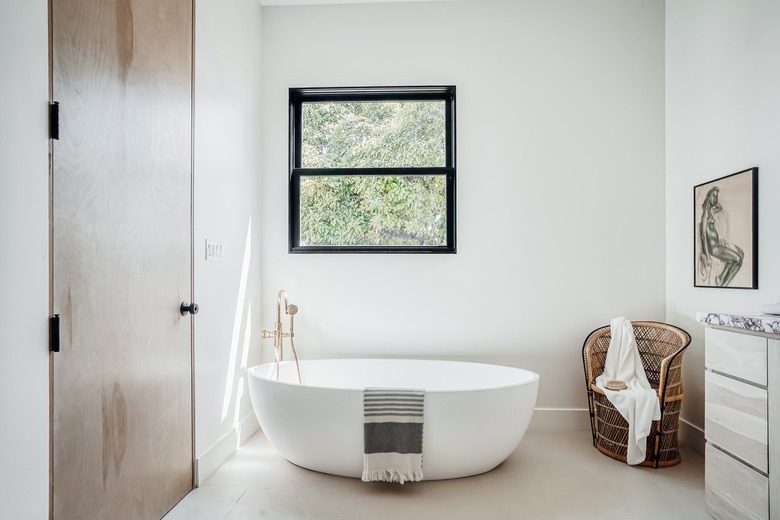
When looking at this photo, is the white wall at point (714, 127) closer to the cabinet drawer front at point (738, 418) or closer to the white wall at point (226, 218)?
the cabinet drawer front at point (738, 418)

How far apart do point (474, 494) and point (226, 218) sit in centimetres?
191

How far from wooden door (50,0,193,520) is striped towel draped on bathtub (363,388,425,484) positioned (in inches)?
32.7

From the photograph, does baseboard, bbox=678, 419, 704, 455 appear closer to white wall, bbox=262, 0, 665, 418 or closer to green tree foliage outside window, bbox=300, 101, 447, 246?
white wall, bbox=262, 0, 665, 418

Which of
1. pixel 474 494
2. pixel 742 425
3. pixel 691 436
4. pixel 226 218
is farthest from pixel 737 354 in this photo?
pixel 226 218

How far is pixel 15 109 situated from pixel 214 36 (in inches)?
62.9

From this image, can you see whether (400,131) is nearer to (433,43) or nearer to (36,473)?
(433,43)

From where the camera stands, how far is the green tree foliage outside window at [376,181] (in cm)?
353

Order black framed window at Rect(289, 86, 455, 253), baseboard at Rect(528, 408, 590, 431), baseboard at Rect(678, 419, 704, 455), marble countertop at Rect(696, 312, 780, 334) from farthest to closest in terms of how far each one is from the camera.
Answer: black framed window at Rect(289, 86, 455, 253), baseboard at Rect(528, 408, 590, 431), baseboard at Rect(678, 419, 704, 455), marble countertop at Rect(696, 312, 780, 334)

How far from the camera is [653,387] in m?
3.09

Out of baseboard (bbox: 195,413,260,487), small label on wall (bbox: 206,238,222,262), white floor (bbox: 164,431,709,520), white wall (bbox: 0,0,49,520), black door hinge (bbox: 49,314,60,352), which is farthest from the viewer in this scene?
small label on wall (bbox: 206,238,222,262)

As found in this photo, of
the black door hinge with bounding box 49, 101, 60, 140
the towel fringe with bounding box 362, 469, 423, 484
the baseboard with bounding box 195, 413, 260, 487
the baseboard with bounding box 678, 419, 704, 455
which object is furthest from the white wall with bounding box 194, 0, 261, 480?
the baseboard with bounding box 678, 419, 704, 455

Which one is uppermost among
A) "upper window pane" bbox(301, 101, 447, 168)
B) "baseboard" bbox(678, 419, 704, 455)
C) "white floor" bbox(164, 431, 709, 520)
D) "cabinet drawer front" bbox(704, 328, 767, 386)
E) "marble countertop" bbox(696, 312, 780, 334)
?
"upper window pane" bbox(301, 101, 447, 168)

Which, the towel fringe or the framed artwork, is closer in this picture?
the towel fringe

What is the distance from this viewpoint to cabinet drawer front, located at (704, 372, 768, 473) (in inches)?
70.1
